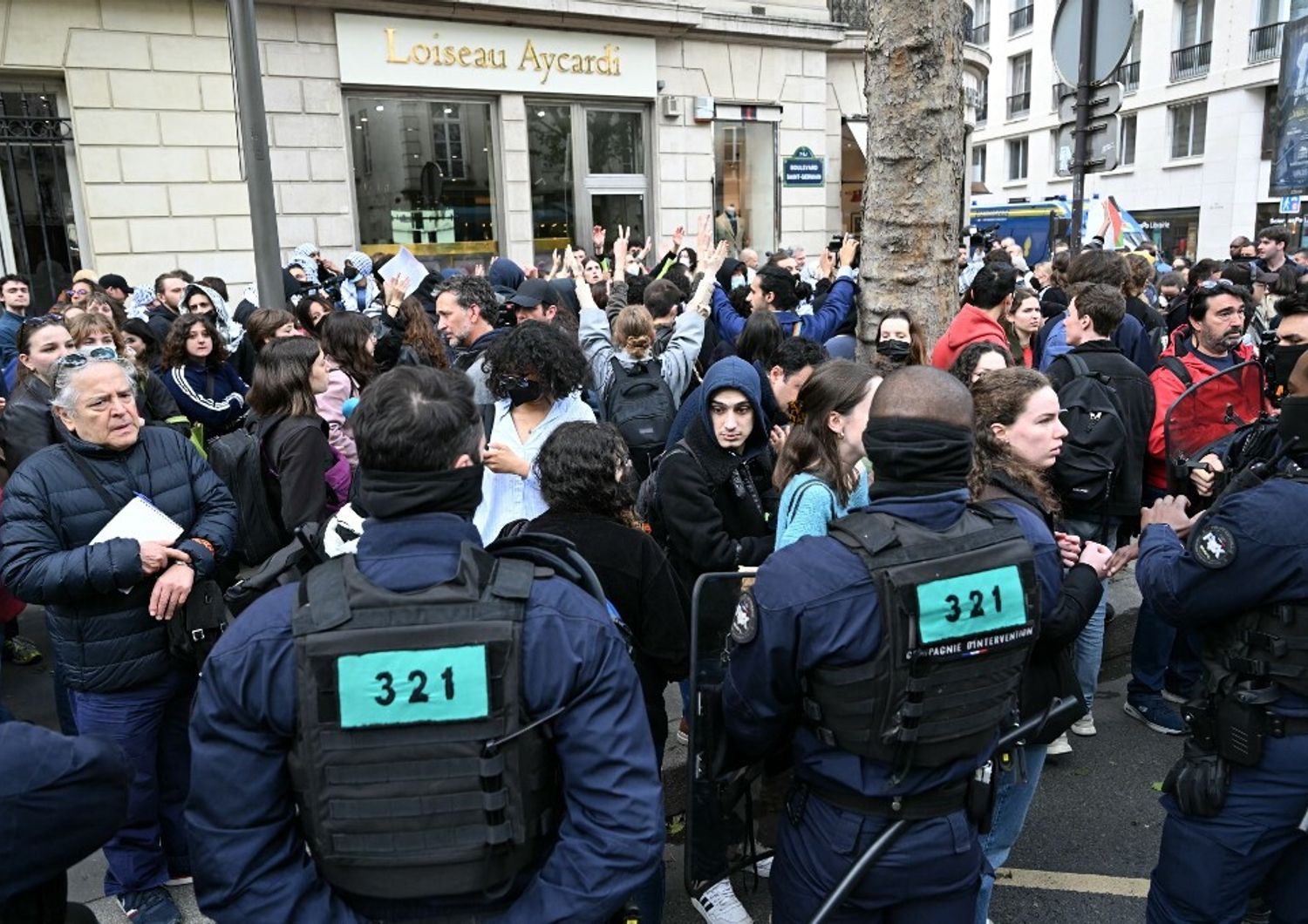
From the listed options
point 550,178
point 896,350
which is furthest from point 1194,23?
point 896,350

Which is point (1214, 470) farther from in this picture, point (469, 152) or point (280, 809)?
point (469, 152)

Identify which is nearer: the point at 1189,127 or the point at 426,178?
the point at 426,178

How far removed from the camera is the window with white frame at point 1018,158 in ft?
131

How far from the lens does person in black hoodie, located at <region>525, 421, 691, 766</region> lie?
2.62 metres

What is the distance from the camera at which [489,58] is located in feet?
40.4

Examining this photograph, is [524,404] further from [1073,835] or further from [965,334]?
[1073,835]

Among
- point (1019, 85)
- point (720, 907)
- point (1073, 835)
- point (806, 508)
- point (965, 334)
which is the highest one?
point (1019, 85)

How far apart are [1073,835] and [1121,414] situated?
1.81m

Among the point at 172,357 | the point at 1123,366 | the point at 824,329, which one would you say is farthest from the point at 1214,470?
the point at 172,357

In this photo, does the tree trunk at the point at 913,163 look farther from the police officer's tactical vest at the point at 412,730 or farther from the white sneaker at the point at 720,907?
the police officer's tactical vest at the point at 412,730

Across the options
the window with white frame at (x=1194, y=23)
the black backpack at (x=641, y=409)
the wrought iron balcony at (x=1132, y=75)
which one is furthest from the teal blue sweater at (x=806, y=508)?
the wrought iron balcony at (x=1132, y=75)

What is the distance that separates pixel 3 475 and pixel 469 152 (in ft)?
32.2

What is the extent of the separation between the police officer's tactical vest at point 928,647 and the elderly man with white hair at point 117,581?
6.97ft

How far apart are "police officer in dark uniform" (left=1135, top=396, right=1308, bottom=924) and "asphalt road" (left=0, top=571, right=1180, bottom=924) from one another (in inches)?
29.5
